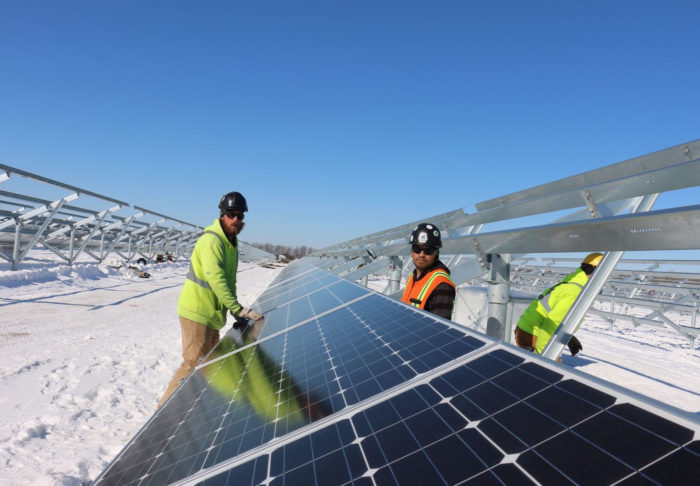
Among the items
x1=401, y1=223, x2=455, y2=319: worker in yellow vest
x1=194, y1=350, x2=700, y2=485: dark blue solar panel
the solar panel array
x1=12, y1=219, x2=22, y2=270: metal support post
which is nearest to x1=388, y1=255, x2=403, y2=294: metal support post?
x1=401, y1=223, x2=455, y2=319: worker in yellow vest

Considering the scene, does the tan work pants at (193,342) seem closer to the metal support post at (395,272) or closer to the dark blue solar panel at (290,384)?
the dark blue solar panel at (290,384)

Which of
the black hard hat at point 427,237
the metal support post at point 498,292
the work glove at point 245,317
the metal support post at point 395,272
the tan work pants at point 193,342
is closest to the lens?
the metal support post at point 498,292

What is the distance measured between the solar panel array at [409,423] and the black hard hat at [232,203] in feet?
6.86

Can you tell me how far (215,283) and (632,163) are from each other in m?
4.53

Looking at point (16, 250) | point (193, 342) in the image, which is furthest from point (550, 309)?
point (16, 250)

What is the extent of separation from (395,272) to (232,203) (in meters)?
3.48

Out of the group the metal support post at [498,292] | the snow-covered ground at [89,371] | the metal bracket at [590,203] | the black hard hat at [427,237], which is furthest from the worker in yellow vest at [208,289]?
the metal bracket at [590,203]

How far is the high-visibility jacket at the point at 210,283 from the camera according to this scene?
4.00 meters

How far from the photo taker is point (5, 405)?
3.81 metres

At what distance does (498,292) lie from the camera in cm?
336

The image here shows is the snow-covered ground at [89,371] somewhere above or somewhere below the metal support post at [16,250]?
below

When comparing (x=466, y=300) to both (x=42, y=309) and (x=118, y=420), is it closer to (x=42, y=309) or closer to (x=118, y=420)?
Answer: (x=118, y=420)

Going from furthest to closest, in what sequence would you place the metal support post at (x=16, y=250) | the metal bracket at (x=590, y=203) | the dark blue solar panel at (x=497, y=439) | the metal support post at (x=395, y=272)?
the metal support post at (x=16, y=250) → the metal support post at (x=395, y=272) → the metal bracket at (x=590, y=203) → the dark blue solar panel at (x=497, y=439)

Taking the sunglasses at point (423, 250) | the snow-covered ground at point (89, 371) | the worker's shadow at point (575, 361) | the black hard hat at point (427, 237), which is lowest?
the worker's shadow at point (575, 361)
